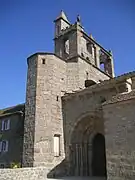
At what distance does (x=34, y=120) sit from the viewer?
16016mm

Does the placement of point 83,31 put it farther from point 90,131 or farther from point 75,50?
point 90,131

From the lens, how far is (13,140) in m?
19.4

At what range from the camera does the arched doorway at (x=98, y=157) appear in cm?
1642

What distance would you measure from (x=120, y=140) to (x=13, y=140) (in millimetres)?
11843

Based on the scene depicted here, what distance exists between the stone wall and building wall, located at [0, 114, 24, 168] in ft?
14.6

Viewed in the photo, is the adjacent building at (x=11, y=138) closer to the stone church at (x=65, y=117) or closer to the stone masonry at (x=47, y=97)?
the stone church at (x=65, y=117)

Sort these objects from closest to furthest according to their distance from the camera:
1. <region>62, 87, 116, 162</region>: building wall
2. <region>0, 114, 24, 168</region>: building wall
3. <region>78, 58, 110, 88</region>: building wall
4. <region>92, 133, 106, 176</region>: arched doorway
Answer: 1. <region>62, 87, 116, 162</region>: building wall
2. <region>92, 133, 106, 176</region>: arched doorway
3. <region>0, 114, 24, 168</region>: building wall
4. <region>78, 58, 110, 88</region>: building wall

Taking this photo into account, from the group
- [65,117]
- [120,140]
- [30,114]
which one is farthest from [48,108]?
[120,140]

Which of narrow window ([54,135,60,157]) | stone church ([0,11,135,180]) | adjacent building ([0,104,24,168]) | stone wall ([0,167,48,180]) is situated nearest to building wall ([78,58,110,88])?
stone church ([0,11,135,180])

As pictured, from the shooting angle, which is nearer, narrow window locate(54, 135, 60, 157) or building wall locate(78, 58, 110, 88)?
narrow window locate(54, 135, 60, 157)

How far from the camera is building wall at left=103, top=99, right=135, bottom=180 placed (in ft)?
33.3

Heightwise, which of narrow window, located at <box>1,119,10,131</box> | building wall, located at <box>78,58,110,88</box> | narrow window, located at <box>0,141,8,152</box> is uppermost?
building wall, located at <box>78,58,110,88</box>

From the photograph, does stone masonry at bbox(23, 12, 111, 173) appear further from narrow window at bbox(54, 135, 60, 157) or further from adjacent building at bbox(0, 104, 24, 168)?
adjacent building at bbox(0, 104, 24, 168)

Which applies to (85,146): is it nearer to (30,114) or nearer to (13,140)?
(30,114)
